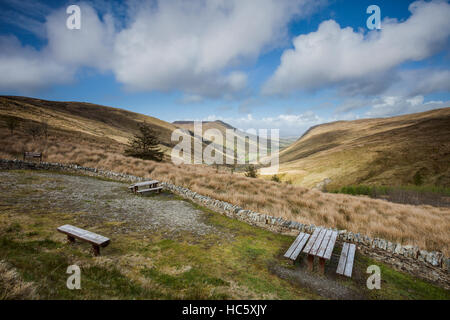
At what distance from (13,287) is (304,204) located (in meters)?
14.2

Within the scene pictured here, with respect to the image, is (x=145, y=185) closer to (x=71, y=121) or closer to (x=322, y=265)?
(x=322, y=265)

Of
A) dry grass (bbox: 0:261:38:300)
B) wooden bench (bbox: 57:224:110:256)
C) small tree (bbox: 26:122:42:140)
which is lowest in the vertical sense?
dry grass (bbox: 0:261:38:300)

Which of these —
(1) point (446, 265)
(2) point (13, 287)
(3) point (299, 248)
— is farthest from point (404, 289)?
(2) point (13, 287)

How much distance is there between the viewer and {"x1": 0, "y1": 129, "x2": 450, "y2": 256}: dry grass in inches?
343

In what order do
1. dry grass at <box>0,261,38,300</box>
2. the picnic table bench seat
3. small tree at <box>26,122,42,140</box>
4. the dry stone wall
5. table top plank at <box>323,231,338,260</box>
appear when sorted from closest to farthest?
dry grass at <box>0,261,38,300</box>
table top plank at <box>323,231,338,260</box>
the dry stone wall
the picnic table bench seat
small tree at <box>26,122,42,140</box>

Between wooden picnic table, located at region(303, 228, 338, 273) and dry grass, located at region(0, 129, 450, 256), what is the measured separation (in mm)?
2439

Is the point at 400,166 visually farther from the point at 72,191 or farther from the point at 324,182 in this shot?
the point at 72,191

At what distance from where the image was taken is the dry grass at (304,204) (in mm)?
8719

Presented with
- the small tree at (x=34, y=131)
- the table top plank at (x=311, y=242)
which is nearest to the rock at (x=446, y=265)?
the table top plank at (x=311, y=242)

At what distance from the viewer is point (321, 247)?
5816mm

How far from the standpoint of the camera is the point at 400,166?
48.5 meters

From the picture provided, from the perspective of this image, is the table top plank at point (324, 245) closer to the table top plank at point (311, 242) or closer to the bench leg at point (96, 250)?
the table top plank at point (311, 242)

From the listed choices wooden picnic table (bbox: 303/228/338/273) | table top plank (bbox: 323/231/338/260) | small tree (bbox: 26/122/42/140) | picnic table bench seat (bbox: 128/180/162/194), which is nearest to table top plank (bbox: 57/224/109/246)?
wooden picnic table (bbox: 303/228/338/273)

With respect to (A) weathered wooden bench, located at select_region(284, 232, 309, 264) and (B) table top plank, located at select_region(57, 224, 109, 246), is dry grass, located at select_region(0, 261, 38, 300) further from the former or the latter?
(A) weathered wooden bench, located at select_region(284, 232, 309, 264)
